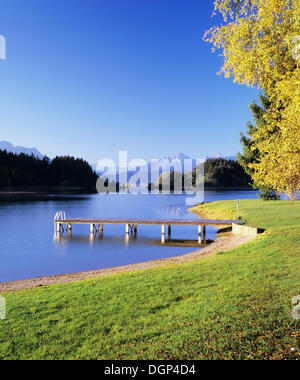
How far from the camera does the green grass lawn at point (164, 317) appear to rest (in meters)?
5.84

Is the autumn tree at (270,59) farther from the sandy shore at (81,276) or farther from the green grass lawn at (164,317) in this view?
the sandy shore at (81,276)

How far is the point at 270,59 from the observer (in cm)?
1045

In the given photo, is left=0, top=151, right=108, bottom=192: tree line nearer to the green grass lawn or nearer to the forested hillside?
the forested hillside

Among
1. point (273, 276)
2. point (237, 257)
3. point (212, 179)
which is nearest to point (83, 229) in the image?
point (237, 257)

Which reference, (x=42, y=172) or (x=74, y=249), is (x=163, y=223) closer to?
(x=74, y=249)

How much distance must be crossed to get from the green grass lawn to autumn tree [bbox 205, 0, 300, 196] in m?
4.09

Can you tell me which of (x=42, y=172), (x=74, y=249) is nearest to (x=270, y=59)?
(x=74, y=249)

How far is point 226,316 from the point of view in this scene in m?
7.14

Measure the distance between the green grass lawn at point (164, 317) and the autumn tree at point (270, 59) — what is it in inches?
161

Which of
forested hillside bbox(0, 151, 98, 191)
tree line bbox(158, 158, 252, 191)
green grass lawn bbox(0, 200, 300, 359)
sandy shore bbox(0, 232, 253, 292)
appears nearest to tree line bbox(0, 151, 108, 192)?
forested hillside bbox(0, 151, 98, 191)

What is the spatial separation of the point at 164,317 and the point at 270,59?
947cm

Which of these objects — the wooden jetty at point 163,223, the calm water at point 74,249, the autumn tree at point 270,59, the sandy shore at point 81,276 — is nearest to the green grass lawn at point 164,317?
the sandy shore at point 81,276

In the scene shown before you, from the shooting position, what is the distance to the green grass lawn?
5.84 metres
